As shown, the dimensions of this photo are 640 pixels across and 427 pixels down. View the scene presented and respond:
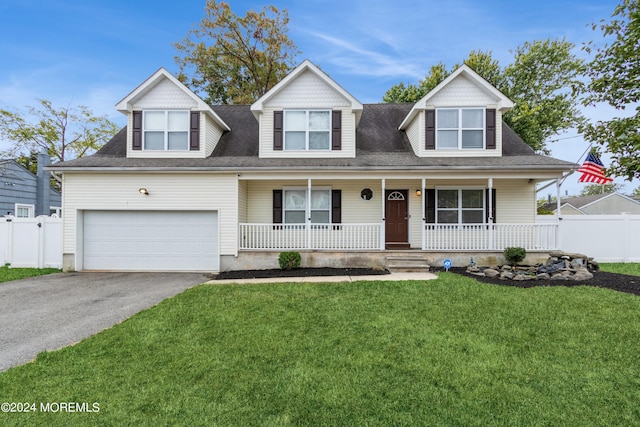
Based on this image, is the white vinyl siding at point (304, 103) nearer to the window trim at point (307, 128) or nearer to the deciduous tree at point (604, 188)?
the window trim at point (307, 128)

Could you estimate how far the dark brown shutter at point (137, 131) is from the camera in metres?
11.3

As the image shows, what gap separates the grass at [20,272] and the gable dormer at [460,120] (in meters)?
13.4

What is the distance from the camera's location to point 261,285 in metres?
7.79

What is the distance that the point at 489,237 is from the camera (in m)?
10.3

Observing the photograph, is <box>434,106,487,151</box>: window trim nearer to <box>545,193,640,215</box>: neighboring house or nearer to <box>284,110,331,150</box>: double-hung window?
<box>284,110,331,150</box>: double-hung window

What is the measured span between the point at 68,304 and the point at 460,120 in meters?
12.5

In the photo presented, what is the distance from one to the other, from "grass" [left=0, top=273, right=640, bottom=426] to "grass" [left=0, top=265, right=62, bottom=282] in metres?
7.13

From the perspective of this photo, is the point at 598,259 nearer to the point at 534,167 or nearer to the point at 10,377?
the point at 534,167

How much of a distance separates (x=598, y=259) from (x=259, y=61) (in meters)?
21.6

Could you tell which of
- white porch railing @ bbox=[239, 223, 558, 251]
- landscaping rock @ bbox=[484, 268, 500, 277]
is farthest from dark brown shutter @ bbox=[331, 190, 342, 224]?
landscaping rock @ bbox=[484, 268, 500, 277]

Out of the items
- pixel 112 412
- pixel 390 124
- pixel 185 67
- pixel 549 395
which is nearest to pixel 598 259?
pixel 390 124

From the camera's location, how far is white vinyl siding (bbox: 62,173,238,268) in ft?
34.4

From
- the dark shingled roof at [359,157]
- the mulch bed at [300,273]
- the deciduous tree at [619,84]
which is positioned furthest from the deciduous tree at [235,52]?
the deciduous tree at [619,84]

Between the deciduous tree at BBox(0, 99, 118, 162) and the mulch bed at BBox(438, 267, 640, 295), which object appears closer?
the mulch bed at BBox(438, 267, 640, 295)
